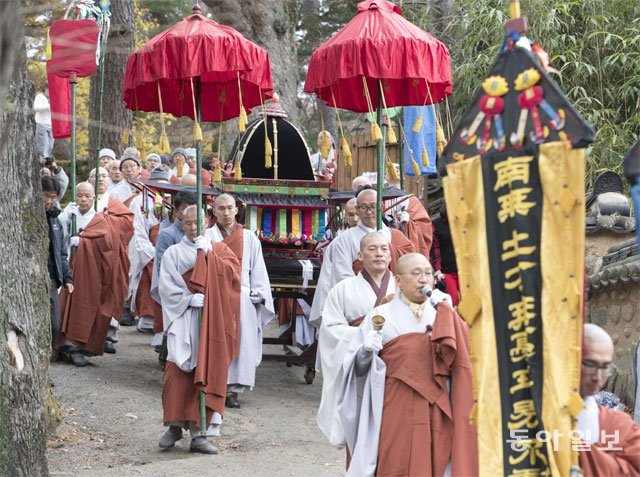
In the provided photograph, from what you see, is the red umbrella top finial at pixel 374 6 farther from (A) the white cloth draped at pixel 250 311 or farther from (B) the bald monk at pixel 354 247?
(A) the white cloth draped at pixel 250 311

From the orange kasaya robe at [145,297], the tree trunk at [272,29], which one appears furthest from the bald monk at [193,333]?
the tree trunk at [272,29]

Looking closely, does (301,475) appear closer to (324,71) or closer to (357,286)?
(357,286)

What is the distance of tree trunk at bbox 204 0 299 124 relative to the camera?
15430 mm

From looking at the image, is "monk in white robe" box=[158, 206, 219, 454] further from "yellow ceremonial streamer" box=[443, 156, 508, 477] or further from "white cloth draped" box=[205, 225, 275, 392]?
"yellow ceremonial streamer" box=[443, 156, 508, 477]

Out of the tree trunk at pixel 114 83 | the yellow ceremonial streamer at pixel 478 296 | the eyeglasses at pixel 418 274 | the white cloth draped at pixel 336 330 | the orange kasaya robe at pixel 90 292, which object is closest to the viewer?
the yellow ceremonial streamer at pixel 478 296

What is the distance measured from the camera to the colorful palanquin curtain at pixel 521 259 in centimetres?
416

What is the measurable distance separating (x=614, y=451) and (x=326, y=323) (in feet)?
8.71

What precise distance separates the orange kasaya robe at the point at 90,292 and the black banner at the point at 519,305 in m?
6.84

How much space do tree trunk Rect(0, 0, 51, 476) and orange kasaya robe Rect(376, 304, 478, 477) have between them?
228 centimetres

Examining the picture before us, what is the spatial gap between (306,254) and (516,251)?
6.12m

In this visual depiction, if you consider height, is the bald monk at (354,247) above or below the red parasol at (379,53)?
below

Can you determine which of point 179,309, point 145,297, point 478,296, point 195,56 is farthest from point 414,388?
point 145,297

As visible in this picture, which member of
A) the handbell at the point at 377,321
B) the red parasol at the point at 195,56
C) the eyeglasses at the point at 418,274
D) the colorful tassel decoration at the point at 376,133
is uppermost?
the red parasol at the point at 195,56

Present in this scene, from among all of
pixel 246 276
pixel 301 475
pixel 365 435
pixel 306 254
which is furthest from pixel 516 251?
pixel 306 254
